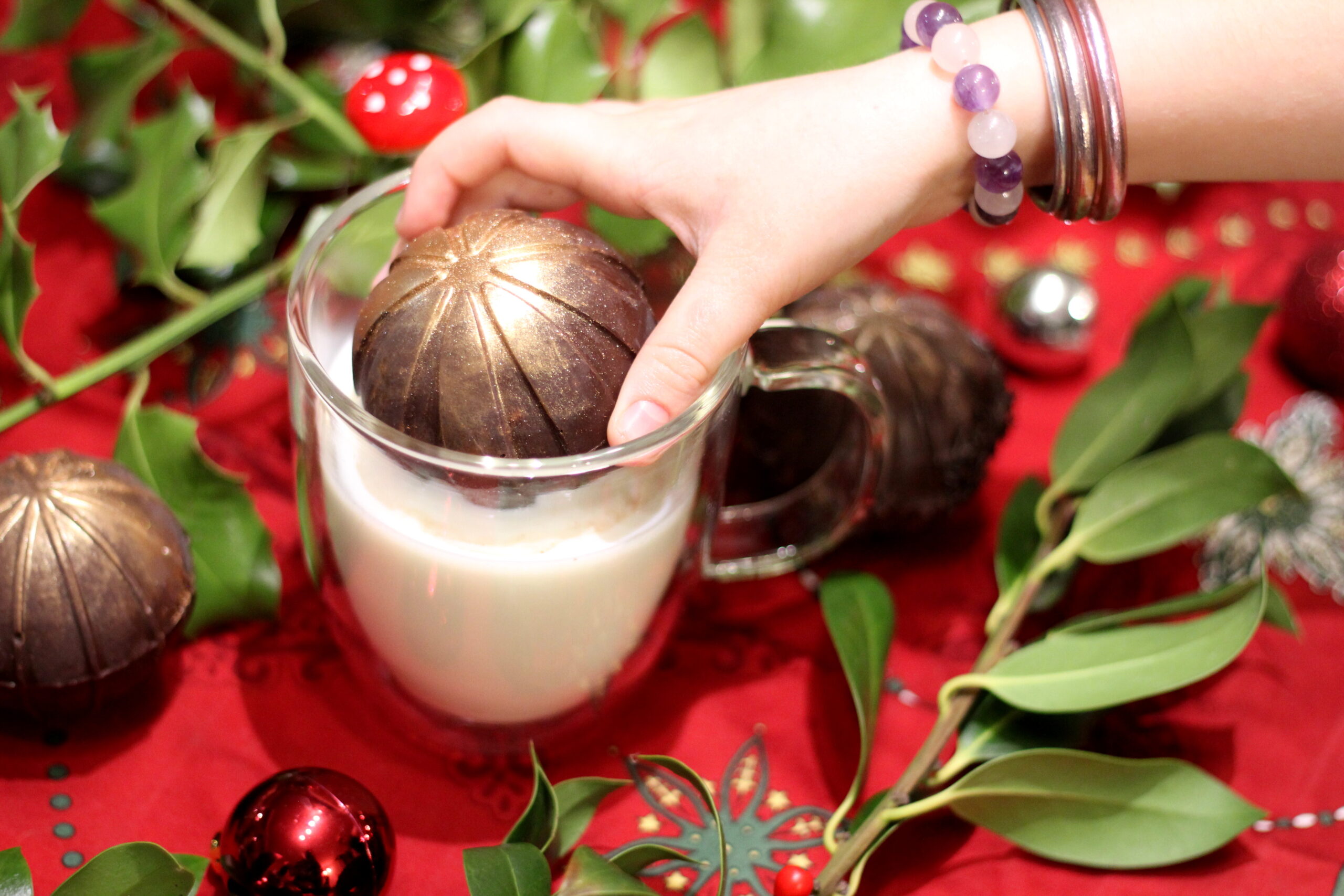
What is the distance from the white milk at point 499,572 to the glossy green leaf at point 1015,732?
0.67 feet

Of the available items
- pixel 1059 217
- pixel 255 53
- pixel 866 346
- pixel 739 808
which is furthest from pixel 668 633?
pixel 255 53

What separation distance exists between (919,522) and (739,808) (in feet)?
0.80

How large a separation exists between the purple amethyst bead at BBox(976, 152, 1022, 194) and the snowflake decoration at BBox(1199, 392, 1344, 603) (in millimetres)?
308

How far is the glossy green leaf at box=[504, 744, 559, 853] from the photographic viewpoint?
1.82ft

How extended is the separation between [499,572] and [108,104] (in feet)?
1.86

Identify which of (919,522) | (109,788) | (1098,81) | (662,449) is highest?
(1098,81)

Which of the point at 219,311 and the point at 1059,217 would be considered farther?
the point at 219,311

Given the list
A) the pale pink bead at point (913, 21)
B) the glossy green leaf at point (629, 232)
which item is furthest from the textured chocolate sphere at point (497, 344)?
the pale pink bead at point (913, 21)

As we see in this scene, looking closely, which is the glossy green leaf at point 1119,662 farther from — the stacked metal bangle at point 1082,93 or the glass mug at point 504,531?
the stacked metal bangle at point 1082,93

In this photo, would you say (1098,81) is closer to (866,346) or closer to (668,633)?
(866,346)

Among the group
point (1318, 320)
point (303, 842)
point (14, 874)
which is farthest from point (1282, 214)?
point (14, 874)

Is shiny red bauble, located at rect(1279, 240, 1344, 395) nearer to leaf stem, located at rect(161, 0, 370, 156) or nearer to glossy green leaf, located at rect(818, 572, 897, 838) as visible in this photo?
glossy green leaf, located at rect(818, 572, 897, 838)

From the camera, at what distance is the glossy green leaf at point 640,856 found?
56cm

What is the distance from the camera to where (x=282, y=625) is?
0.74m
